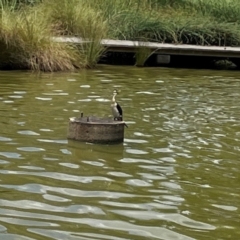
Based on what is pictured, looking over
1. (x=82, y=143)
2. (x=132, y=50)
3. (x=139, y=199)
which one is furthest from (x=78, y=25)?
(x=139, y=199)

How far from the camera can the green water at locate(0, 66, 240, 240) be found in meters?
4.54

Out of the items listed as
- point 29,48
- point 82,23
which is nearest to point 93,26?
point 82,23

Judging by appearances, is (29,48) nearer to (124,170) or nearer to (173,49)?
(173,49)

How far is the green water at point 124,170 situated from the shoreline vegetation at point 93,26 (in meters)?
2.46

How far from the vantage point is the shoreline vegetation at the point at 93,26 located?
12836mm

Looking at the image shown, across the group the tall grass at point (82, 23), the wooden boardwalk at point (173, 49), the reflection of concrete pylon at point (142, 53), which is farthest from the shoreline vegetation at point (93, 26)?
the reflection of concrete pylon at point (142, 53)

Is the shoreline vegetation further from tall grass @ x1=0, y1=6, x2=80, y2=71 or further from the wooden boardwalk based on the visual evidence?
the wooden boardwalk

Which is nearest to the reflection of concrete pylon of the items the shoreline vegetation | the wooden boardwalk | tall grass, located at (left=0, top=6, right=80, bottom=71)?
the wooden boardwalk

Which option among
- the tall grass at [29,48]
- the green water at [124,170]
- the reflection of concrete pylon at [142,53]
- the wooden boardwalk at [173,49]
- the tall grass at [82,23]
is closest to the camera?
the green water at [124,170]

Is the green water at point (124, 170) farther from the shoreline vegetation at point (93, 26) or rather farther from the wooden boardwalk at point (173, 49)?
the wooden boardwalk at point (173, 49)

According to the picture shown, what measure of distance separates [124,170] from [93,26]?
8581 millimetres

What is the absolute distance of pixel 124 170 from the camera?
19.4 ft

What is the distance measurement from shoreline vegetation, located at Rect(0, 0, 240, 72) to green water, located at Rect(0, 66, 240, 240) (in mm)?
2463

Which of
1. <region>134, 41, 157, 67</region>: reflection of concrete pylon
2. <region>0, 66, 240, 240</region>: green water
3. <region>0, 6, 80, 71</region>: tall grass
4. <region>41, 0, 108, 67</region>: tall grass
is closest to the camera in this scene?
<region>0, 66, 240, 240</region>: green water
